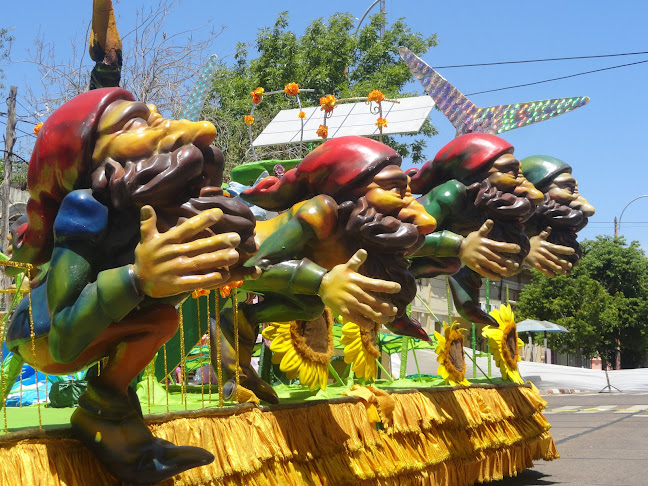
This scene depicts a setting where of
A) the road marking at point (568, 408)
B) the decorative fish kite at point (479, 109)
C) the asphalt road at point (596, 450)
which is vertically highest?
the decorative fish kite at point (479, 109)

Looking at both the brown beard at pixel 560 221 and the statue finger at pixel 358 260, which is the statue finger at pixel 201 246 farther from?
the brown beard at pixel 560 221

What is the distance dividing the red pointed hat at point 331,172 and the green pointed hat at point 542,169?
7.16 ft

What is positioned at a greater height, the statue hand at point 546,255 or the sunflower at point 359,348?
the statue hand at point 546,255

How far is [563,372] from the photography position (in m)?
18.4

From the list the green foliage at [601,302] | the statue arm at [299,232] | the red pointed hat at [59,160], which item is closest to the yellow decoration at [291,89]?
the statue arm at [299,232]

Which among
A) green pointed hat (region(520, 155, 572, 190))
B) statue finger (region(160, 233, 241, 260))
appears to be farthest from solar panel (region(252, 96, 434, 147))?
statue finger (region(160, 233, 241, 260))

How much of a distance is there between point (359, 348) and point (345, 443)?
1.03m

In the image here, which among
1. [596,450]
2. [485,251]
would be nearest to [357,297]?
[485,251]

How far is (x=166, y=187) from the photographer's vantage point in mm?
2371

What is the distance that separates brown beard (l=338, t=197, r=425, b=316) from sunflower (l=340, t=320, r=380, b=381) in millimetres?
1126

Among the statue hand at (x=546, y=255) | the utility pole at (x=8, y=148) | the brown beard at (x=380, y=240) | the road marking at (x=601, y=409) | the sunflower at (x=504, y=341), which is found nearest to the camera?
the brown beard at (x=380, y=240)

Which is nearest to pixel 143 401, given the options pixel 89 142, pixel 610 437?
pixel 89 142

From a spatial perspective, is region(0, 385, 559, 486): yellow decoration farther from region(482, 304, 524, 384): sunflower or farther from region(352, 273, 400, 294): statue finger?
region(352, 273, 400, 294): statue finger

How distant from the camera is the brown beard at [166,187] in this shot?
2.36 metres
